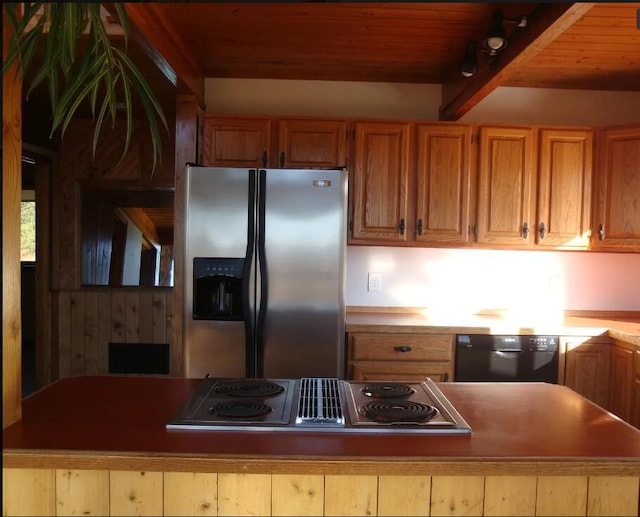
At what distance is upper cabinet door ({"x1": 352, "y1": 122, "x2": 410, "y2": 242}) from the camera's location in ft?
10.5

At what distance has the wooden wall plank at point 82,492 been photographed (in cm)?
126

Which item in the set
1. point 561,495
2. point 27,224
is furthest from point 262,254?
point 27,224

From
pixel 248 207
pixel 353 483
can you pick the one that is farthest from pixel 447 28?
pixel 353 483

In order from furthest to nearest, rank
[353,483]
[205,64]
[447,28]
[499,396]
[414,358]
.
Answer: [205,64] < [414,358] < [447,28] < [499,396] < [353,483]

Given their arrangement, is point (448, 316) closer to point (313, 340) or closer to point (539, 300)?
point (539, 300)

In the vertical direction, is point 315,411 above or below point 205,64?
below

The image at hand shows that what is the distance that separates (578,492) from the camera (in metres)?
1.27

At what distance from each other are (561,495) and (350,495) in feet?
1.71

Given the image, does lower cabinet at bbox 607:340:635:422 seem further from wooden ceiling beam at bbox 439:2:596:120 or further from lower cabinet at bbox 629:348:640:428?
wooden ceiling beam at bbox 439:2:596:120

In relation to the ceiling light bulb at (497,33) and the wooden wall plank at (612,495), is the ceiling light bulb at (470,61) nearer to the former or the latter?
the ceiling light bulb at (497,33)

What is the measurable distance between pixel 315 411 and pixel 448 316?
2112 millimetres

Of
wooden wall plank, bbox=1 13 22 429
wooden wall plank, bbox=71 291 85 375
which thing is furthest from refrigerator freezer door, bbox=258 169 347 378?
wooden wall plank, bbox=71 291 85 375

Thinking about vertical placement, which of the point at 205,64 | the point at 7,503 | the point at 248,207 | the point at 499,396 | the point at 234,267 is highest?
the point at 205,64

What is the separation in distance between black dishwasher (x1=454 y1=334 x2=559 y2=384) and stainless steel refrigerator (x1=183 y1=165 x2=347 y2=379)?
756 millimetres
